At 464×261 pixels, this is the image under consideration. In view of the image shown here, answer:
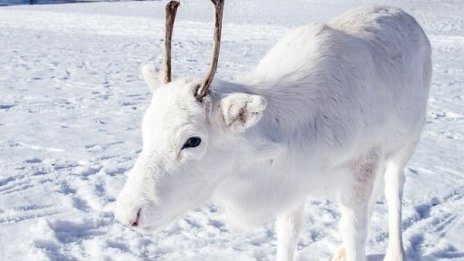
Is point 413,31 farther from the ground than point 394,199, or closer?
farther from the ground

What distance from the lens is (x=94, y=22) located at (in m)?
21.7

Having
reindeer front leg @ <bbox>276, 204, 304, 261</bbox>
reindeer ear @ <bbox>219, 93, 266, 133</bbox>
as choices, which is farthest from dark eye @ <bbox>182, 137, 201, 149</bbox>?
reindeer front leg @ <bbox>276, 204, 304, 261</bbox>

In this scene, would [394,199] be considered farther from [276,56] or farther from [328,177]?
[276,56]

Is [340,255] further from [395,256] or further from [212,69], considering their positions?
[212,69]

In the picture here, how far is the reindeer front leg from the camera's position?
3486 millimetres

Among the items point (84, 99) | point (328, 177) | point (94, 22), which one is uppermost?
point (328, 177)

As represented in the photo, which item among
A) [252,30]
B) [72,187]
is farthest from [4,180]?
[252,30]

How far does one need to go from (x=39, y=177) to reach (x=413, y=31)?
314cm

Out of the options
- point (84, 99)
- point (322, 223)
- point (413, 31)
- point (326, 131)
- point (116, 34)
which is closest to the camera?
point (326, 131)

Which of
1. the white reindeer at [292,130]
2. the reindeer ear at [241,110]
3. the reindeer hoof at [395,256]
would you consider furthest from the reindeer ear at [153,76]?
the reindeer hoof at [395,256]

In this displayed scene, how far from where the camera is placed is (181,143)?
2426 millimetres

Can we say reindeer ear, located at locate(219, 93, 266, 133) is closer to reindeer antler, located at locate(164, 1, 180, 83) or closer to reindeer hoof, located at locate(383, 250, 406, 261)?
reindeer antler, located at locate(164, 1, 180, 83)

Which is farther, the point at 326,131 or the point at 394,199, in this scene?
the point at 394,199

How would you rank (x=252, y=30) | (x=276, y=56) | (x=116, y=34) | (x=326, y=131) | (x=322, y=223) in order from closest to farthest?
(x=326, y=131) → (x=276, y=56) → (x=322, y=223) → (x=116, y=34) → (x=252, y=30)
